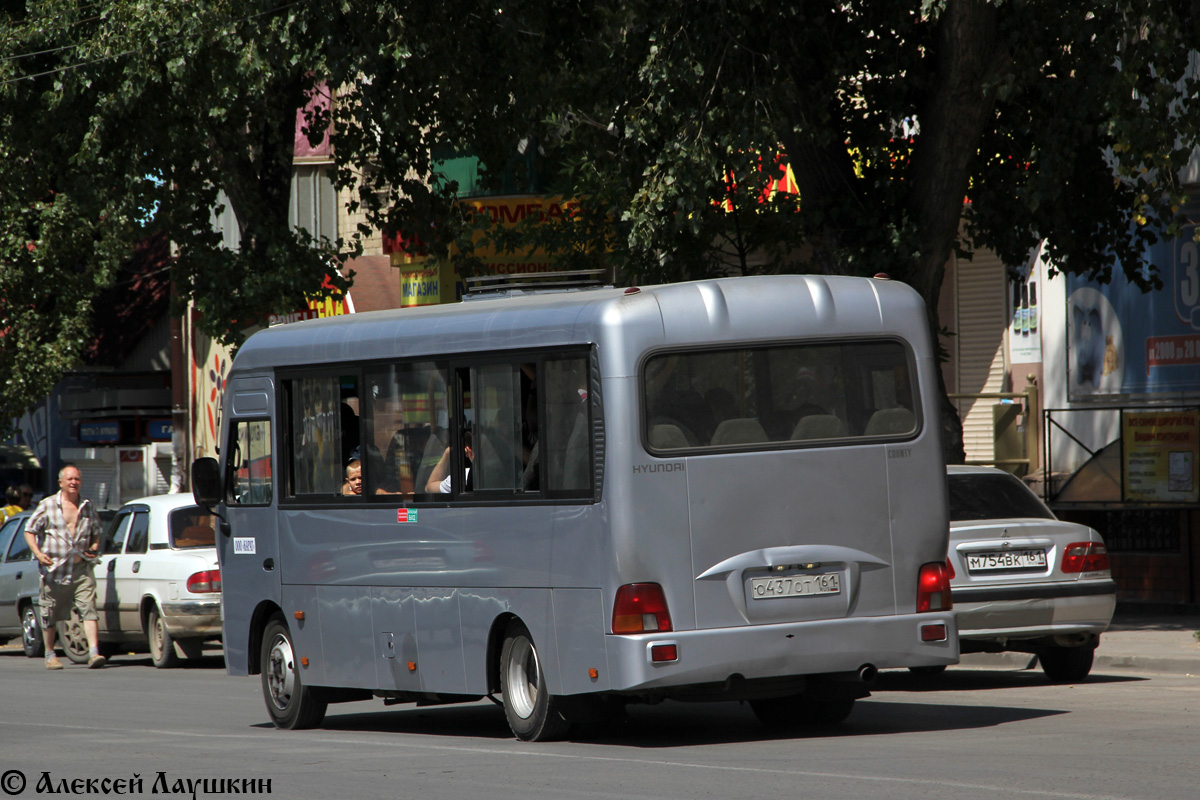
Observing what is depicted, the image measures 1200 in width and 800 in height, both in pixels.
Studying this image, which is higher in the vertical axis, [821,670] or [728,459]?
[728,459]

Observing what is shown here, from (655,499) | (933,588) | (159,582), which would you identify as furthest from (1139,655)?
(159,582)

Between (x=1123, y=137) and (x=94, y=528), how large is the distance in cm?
1115

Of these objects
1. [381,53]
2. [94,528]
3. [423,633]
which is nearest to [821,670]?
[423,633]

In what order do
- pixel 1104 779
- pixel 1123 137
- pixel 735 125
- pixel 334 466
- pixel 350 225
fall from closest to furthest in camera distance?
pixel 1104 779
pixel 334 466
pixel 1123 137
pixel 735 125
pixel 350 225

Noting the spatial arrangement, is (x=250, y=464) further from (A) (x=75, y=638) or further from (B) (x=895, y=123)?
(B) (x=895, y=123)

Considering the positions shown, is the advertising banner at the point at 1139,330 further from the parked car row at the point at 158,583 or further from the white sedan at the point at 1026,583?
the parked car row at the point at 158,583

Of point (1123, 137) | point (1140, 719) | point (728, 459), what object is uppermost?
point (1123, 137)

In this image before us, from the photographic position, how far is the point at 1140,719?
10875 millimetres

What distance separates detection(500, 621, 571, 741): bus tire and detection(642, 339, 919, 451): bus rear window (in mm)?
1518

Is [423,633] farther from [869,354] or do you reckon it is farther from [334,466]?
[869,354]

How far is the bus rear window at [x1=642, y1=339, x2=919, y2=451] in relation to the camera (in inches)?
383

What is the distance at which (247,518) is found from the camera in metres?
12.6

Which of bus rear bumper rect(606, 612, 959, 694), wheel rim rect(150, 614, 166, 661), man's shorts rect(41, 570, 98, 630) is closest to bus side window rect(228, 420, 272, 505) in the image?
bus rear bumper rect(606, 612, 959, 694)

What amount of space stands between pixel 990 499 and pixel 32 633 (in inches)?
485
